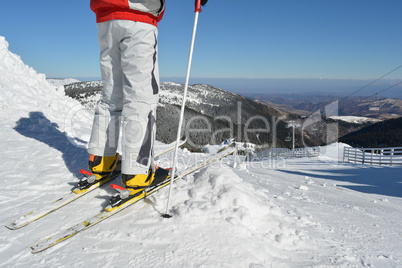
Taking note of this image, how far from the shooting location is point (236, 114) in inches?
4779

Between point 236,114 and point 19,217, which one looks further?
point 236,114

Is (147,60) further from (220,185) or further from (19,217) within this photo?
(19,217)

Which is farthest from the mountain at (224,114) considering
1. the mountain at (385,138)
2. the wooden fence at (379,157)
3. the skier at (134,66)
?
the skier at (134,66)

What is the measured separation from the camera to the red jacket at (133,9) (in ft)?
6.49

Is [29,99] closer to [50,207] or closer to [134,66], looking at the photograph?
[50,207]

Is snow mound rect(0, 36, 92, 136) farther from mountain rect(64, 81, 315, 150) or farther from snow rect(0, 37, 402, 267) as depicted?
mountain rect(64, 81, 315, 150)

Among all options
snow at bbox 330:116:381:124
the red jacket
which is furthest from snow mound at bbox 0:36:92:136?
snow at bbox 330:116:381:124

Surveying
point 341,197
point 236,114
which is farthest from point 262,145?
point 341,197

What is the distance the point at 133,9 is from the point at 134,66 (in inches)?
19.0

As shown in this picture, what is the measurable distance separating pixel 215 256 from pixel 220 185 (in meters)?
0.88

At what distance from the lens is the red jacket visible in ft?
6.49

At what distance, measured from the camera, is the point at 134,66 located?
2.06 meters

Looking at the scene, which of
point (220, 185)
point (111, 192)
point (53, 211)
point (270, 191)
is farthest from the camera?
point (270, 191)

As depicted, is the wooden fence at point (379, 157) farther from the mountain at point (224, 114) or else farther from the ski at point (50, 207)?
the mountain at point (224, 114)
